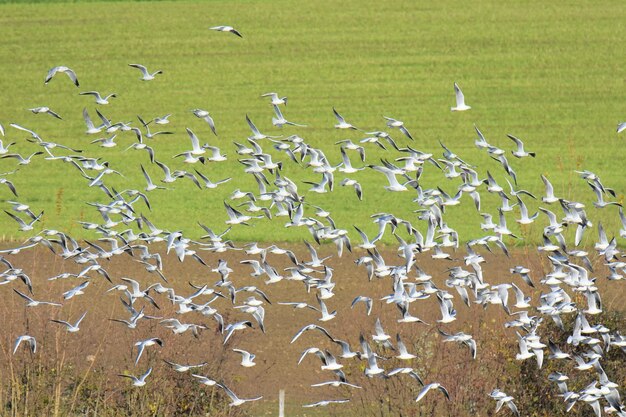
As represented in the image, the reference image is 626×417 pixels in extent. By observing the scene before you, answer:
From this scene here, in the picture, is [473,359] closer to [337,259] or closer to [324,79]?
[337,259]

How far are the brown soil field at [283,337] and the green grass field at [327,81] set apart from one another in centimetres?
742

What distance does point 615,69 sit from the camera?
5797cm

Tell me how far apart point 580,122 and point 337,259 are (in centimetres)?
2250

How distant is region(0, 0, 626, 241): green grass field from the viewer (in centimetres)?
4503

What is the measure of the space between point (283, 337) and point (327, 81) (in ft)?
103

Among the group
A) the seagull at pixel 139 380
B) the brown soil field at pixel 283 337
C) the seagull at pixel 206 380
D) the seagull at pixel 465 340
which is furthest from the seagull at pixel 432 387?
the seagull at pixel 139 380

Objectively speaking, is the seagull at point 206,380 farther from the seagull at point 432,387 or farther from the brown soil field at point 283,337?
the seagull at point 432,387

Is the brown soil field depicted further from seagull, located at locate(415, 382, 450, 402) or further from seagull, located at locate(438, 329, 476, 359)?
seagull, located at locate(415, 382, 450, 402)

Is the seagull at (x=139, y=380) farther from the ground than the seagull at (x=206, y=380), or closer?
farther from the ground

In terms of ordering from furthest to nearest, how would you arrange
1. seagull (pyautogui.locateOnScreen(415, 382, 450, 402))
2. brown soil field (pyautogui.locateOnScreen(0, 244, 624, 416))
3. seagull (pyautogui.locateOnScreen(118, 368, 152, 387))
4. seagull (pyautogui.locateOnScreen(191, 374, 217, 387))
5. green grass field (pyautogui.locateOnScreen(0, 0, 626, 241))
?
green grass field (pyautogui.locateOnScreen(0, 0, 626, 241)) → brown soil field (pyautogui.locateOnScreen(0, 244, 624, 416)) → seagull (pyautogui.locateOnScreen(191, 374, 217, 387)) → seagull (pyautogui.locateOnScreen(118, 368, 152, 387)) → seagull (pyautogui.locateOnScreen(415, 382, 450, 402))

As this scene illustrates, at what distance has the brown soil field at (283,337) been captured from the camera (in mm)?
20172

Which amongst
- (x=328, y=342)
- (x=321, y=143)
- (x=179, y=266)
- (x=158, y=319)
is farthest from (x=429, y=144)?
(x=158, y=319)

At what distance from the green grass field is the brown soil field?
742 cm

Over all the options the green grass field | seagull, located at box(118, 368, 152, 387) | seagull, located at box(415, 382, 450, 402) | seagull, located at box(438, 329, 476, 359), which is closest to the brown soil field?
seagull, located at box(438, 329, 476, 359)
